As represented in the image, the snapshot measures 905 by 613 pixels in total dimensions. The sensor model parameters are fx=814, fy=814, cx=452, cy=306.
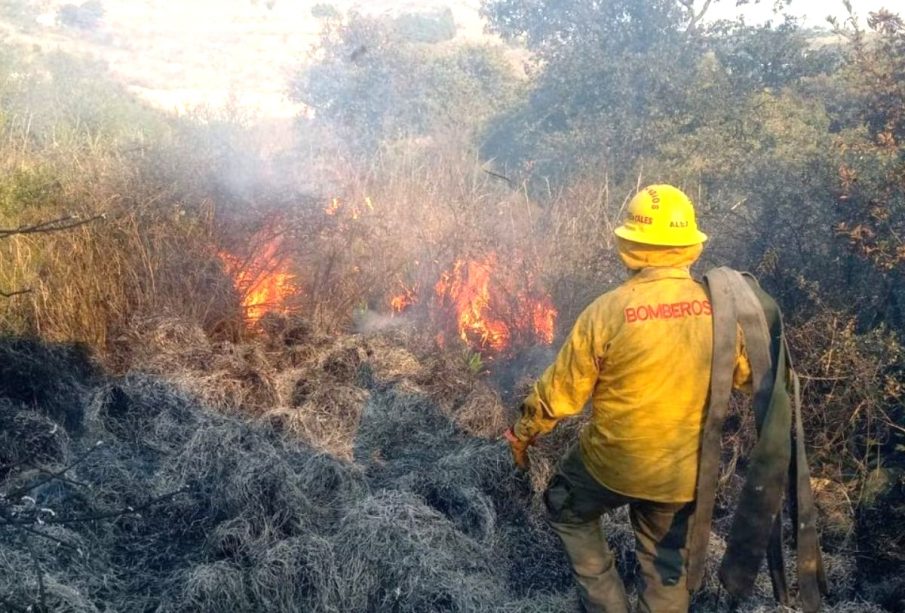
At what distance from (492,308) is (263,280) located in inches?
82.5

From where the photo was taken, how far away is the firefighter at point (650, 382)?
3.29 m

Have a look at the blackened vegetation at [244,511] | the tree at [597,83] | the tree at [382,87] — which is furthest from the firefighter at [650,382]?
the tree at [382,87]

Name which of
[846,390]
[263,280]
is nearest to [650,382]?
[846,390]

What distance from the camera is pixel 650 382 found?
331cm

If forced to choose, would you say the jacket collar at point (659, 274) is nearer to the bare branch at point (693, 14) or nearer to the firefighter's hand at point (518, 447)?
the firefighter's hand at point (518, 447)

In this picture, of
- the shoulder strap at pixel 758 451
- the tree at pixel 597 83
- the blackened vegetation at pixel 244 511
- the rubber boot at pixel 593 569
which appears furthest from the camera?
the tree at pixel 597 83

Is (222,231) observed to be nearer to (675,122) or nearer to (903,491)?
(903,491)

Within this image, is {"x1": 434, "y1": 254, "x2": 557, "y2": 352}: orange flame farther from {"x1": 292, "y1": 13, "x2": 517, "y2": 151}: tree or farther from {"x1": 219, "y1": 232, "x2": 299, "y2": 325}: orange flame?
{"x1": 292, "y1": 13, "x2": 517, "y2": 151}: tree

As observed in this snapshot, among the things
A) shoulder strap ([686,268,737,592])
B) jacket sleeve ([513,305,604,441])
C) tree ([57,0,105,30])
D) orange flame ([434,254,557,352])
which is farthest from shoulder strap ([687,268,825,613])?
tree ([57,0,105,30])

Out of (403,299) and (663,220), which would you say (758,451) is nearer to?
(663,220)

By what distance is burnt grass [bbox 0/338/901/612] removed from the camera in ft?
13.1

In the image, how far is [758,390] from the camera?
3.27 metres

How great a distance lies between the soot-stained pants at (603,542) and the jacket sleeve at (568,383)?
30 cm

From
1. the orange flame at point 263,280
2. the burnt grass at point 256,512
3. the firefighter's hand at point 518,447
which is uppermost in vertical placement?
the firefighter's hand at point 518,447
